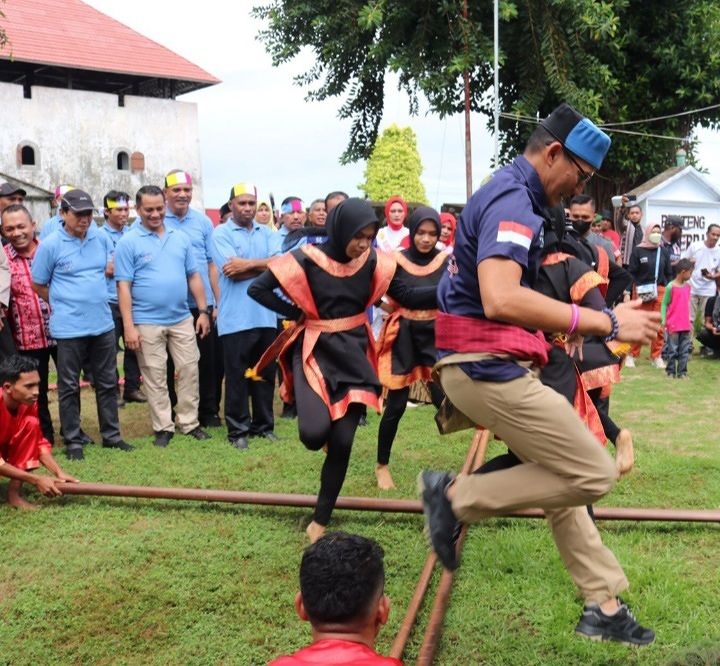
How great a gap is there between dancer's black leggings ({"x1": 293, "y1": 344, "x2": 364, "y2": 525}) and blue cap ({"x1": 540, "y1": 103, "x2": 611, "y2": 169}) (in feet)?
7.24

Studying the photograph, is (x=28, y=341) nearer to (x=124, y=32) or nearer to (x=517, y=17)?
(x=517, y=17)

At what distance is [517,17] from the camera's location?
22031mm

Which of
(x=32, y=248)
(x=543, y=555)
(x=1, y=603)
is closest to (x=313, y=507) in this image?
(x=543, y=555)

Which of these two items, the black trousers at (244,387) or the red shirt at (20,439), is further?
the black trousers at (244,387)

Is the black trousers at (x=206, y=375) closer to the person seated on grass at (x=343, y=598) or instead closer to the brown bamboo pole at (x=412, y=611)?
the brown bamboo pole at (x=412, y=611)

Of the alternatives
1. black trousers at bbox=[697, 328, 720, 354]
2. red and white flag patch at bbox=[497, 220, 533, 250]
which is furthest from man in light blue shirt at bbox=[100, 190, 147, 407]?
black trousers at bbox=[697, 328, 720, 354]

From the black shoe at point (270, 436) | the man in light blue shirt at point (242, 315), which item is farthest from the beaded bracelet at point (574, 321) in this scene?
the black shoe at point (270, 436)

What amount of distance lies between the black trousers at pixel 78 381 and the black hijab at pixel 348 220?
298 centimetres

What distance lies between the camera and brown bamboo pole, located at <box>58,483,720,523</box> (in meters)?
4.72

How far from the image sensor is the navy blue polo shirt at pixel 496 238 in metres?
3.06

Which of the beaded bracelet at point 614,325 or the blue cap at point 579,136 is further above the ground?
the blue cap at point 579,136

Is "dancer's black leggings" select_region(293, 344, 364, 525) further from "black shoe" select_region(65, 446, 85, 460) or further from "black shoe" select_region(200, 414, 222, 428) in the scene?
"black shoe" select_region(200, 414, 222, 428)

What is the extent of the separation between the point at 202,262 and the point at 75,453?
2254mm

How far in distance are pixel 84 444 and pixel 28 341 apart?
3.17ft
